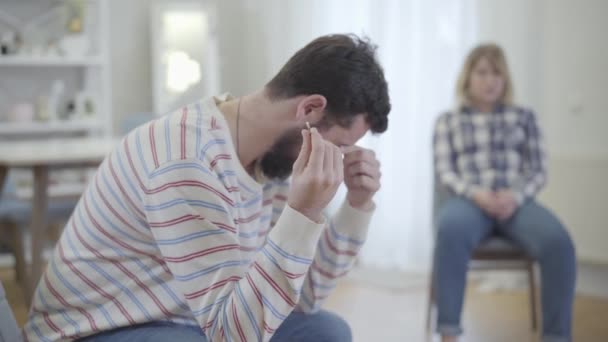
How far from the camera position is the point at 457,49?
3.40m

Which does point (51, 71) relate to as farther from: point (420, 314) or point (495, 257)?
point (495, 257)

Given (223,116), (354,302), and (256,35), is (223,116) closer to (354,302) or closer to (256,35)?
(354,302)

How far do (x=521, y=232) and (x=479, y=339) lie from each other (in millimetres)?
423

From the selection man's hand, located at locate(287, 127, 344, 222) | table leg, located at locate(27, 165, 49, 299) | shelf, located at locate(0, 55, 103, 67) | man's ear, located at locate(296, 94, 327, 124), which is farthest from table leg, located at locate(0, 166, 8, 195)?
man's hand, located at locate(287, 127, 344, 222)

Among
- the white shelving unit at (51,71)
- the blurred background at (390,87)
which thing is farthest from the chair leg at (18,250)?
the white shelving unit at (51,71)

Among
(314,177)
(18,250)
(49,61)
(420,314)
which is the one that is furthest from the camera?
(49,61)

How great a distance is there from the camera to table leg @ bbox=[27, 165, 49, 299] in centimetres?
286

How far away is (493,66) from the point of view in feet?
9.23

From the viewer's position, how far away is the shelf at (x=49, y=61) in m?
3.75

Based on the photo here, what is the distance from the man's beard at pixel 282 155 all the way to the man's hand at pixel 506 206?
56.1 inches

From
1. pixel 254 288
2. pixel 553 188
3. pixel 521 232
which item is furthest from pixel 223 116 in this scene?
pixel 553 188

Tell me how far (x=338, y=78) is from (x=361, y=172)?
8.4 inches

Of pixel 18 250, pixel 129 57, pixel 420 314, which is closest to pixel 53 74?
pixel 129 57

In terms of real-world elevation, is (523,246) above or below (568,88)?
below
